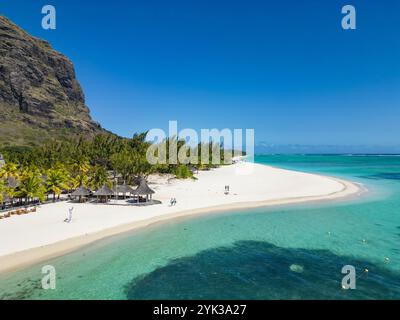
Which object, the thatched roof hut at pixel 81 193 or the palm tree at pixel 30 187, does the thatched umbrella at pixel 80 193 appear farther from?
the palm tree at pixel 30 187

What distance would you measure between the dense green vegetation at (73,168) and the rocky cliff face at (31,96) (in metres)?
45.5

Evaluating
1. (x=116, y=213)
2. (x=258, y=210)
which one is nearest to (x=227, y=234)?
(x=258, y=210)

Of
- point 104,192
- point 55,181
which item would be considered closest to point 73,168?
point 55,181

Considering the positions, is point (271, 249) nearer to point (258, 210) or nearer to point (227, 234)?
point (227, 234)

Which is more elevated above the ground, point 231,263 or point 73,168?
point 73,168

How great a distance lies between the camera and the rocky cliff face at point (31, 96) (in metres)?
98.7

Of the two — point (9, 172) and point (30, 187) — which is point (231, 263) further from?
point (9, 172)

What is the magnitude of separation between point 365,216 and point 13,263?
28438 mm

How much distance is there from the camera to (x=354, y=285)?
1307 centimetres

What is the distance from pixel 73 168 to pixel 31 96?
89.5m

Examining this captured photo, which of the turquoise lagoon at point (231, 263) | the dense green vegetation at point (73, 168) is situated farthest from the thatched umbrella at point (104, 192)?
the turquoise lagoon at point (231, 263)

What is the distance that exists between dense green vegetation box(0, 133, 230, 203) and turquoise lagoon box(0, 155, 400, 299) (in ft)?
46.8

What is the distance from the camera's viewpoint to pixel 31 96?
110 metres

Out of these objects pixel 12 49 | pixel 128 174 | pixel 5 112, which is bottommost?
pixel 128 174
